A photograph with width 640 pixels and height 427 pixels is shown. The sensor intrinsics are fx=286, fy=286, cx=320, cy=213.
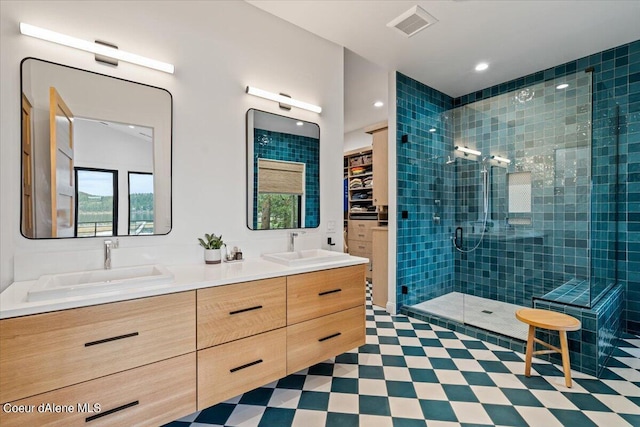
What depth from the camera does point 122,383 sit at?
4.13 ft

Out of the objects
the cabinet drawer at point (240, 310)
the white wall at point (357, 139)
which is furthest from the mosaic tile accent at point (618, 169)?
the white wall at point (357, 139)

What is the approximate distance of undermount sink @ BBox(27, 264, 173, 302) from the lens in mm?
1174

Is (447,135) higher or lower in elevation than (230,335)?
higher

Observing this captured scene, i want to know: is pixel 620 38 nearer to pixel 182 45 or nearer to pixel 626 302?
pixel 626 302

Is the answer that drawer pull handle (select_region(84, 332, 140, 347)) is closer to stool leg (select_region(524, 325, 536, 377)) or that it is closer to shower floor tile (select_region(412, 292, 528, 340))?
stool leg (select_region(524, 325, 536, 377))

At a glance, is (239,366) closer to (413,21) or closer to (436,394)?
(436,394)

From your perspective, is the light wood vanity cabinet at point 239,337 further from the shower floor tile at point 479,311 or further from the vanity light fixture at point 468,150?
the vanity light fixture at point 468,150

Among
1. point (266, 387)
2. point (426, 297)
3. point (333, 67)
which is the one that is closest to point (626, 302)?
point (426, 297)

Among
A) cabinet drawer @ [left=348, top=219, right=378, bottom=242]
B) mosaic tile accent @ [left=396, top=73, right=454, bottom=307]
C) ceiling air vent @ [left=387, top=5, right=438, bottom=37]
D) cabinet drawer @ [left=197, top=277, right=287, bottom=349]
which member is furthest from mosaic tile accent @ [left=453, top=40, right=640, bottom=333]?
cabinet drawer @ [left=197, top=277, right=287, bottom=349]

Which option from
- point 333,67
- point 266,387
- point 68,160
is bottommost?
point 266,387

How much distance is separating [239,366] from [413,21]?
281cm

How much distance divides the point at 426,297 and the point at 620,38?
3.15 m

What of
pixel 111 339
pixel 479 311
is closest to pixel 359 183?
pixel 479 311

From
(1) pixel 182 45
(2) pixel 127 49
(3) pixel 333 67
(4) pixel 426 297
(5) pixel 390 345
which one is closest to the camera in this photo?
(2) pixel 127 49
